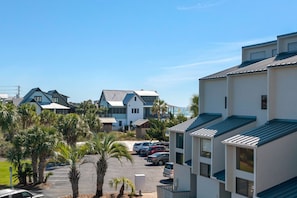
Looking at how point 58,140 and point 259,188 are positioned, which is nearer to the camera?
point 259,188

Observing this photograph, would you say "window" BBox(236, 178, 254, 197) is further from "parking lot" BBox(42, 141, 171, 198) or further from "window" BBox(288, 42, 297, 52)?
"parking lot" BBox(42, 141, 171, 198)

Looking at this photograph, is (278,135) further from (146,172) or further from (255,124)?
(146,172)

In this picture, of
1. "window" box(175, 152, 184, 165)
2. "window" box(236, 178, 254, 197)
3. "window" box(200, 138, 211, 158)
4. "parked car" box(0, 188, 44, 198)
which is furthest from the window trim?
"parked car" box(0, 188, 44, 198)

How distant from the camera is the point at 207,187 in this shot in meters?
21.4

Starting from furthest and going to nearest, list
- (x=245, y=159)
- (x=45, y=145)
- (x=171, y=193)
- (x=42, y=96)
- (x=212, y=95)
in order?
(x=42, y=96) → (x=45, y=145) → (x=212, y=95) → (x=171, y=193) → (x=245, y=159)

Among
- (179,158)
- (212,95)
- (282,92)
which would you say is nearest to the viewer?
(282,92)

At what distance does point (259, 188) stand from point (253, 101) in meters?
6.30

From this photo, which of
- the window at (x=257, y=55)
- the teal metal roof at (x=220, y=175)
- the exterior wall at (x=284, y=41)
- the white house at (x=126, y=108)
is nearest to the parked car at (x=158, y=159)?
the window at (x=257, y=55)

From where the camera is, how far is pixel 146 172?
3650 centimetres

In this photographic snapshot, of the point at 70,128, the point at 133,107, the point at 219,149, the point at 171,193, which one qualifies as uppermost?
the point at 133,107

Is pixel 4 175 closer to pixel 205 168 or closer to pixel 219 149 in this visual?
pixel 205 168

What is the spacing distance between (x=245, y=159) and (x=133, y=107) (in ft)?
235

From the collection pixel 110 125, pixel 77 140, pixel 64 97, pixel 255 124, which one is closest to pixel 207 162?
pixel 255 124

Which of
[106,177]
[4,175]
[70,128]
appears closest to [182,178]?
[106,177]
